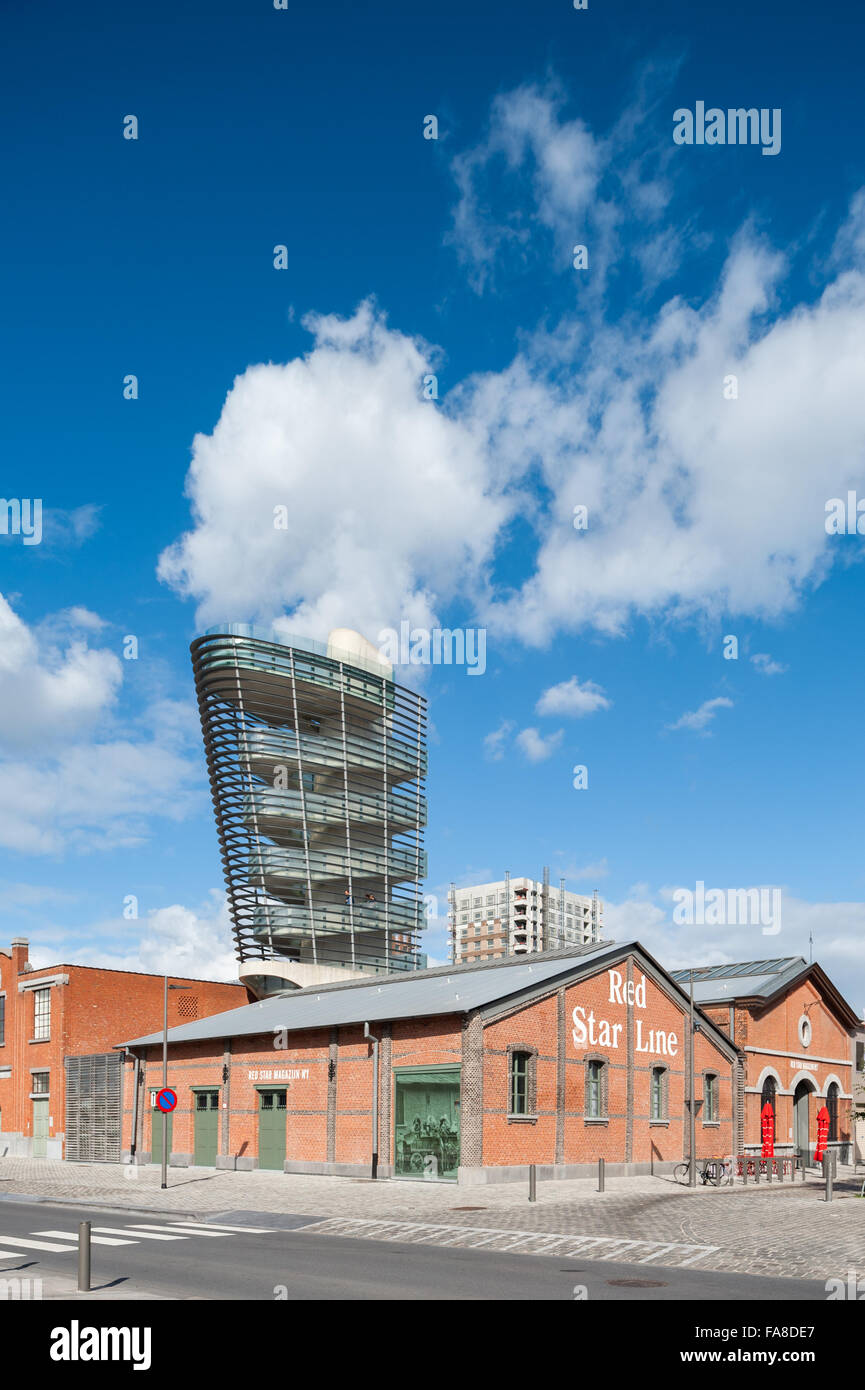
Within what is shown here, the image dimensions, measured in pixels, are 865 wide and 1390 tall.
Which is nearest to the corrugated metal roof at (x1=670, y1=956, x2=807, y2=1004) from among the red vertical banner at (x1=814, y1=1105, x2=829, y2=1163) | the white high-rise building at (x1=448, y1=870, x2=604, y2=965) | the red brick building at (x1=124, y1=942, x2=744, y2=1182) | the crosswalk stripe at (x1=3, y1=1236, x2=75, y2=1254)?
the red brick building at (x1=124, y1=942, x2=744, y2=1182)

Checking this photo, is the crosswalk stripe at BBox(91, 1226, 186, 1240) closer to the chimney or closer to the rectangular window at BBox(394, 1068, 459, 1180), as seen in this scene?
the rectangular window at BBox(394, 1068, 459, 1180)

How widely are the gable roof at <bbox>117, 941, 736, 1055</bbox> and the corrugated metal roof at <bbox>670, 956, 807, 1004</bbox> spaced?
520 cm

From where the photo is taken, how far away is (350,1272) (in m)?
16.1

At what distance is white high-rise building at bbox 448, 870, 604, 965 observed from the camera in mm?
182500

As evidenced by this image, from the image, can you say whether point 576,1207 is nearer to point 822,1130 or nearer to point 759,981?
point 822,1130

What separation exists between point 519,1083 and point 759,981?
73.7ft

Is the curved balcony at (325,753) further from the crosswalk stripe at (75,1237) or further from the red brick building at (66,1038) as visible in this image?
the crosswalk stripe at (75,1237)

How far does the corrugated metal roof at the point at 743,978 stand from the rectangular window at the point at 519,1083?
1705cm

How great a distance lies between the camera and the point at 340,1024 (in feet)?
121

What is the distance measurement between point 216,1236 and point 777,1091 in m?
35.9

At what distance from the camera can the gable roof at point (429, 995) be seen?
116ft

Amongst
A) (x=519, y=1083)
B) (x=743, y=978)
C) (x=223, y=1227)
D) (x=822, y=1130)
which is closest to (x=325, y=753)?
(x=743, y=978)
